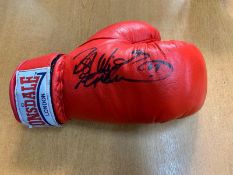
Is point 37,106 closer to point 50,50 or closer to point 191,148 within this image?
point 50,50

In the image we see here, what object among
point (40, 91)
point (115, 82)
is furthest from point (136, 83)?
point (40, 91)

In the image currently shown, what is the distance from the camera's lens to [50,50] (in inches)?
40.8

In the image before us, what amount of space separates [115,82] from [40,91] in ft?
0.65

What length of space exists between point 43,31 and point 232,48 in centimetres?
69

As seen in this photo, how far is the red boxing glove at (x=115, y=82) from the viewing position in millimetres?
675

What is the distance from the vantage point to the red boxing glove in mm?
675

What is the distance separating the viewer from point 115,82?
27.0 inches
